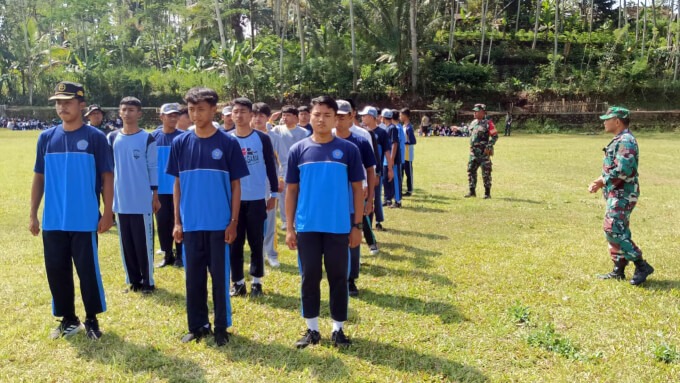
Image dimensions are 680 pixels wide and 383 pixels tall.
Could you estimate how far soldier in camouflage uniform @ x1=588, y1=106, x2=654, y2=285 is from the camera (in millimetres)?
5648

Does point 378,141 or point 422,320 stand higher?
point 378,141

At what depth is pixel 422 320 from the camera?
4.93 meters

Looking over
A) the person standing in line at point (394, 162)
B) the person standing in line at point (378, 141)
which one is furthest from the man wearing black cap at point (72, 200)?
the person standing in line at point (394, 162)

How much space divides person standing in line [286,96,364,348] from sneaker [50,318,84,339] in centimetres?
202

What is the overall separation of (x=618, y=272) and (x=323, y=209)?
3995 millimetres

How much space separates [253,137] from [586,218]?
Answer: 6.98 metres

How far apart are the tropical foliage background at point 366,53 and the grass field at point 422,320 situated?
29394 mm

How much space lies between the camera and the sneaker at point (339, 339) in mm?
4332

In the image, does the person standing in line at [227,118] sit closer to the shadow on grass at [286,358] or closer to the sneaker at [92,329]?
the sneaker at [92,329]

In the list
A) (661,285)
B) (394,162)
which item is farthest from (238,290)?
(394,162)

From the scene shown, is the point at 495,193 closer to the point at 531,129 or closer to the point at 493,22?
the point at 531,129

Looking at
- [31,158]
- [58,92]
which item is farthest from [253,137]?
[31,158]

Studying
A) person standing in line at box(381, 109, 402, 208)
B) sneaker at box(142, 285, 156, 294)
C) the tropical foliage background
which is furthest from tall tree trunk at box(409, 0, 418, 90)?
sneaker at box(142, 285, 156, 294)

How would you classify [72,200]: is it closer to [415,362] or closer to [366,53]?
[415,362]
